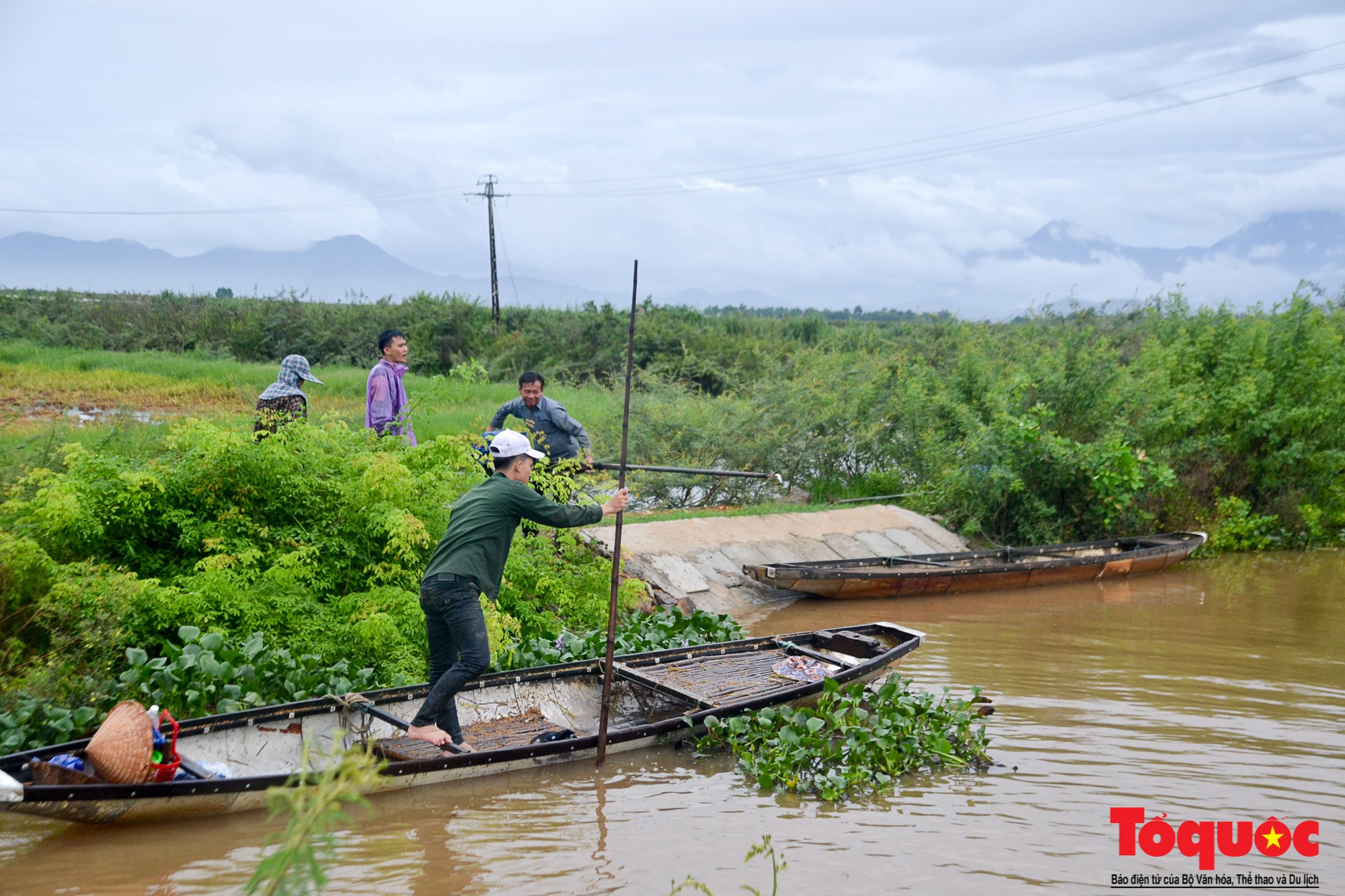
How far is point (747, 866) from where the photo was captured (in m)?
4.92

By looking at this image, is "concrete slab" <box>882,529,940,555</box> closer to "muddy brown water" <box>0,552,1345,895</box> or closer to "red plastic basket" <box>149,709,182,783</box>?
"muddy brown water" <box>0,552,1345,895</box>

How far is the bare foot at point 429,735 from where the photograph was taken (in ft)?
19.0

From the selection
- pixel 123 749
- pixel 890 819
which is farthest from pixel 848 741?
pixel 123 749

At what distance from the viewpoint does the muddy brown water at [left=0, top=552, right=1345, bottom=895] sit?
189 inches

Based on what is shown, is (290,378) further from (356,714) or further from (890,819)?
(890,819)

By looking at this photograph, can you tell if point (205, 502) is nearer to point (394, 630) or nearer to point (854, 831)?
point (394, 630)

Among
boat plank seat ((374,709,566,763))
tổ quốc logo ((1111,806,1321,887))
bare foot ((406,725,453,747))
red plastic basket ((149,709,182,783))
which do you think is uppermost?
red plastic basket ((149,709,182,783))

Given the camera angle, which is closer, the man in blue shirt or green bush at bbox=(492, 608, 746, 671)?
green bush at bbox=(492, 608, 746, 671)

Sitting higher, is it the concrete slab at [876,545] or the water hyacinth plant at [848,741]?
the concrete slab at [876,545]

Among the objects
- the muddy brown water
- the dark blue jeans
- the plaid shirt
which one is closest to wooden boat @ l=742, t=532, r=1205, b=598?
the muddy brown water

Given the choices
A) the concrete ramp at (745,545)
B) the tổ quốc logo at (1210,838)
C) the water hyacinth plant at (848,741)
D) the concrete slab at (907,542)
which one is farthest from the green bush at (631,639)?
the concrete slab at (907,542)

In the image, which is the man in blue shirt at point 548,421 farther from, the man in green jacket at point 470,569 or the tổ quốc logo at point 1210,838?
the tổ quốc logo at point 1210,838

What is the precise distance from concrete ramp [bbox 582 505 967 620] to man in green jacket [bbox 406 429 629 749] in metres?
3.63

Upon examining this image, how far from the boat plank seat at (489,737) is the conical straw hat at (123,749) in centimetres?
126
